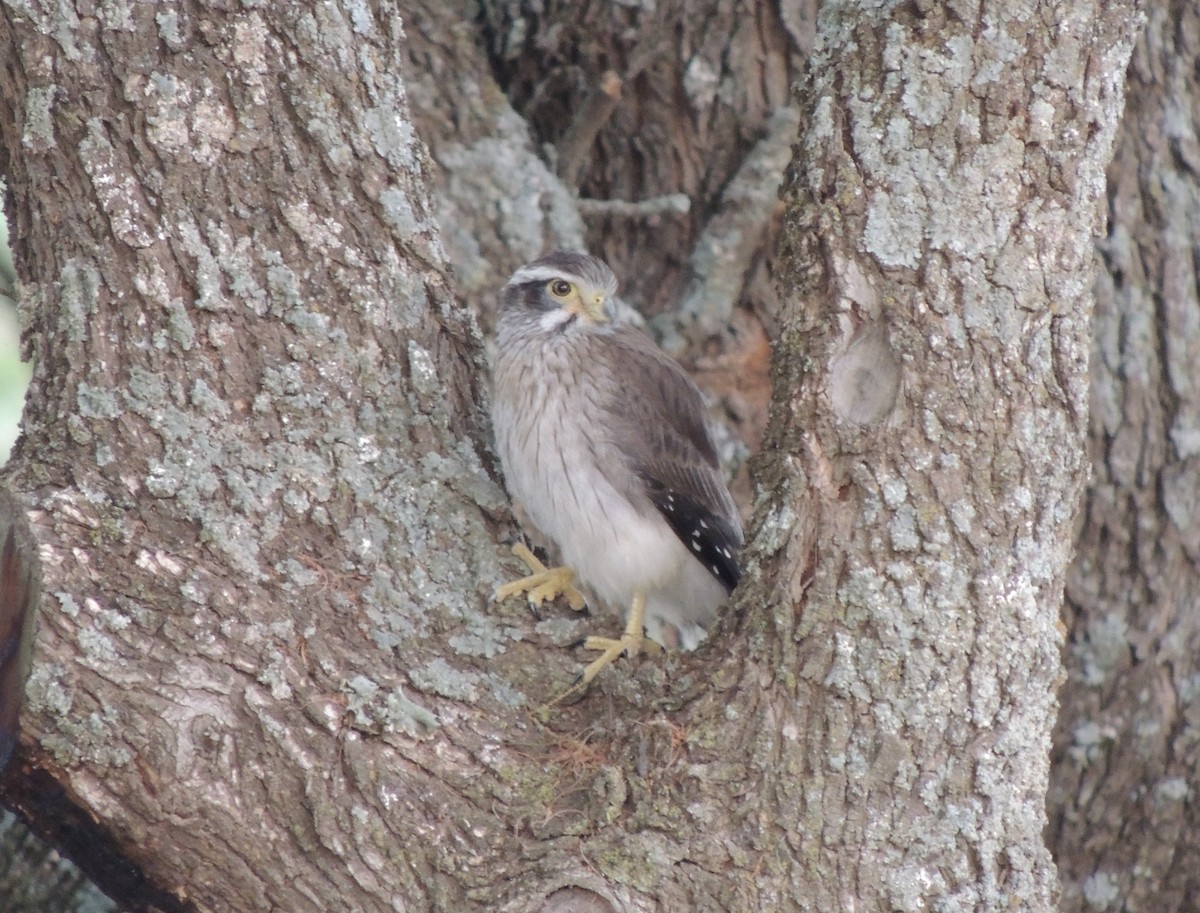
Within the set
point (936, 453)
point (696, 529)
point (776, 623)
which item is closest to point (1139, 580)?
point (696, 529)

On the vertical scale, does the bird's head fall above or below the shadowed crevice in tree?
above

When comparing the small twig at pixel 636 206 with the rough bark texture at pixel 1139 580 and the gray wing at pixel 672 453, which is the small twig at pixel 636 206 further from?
the rough bark texture at pixel 1139 580

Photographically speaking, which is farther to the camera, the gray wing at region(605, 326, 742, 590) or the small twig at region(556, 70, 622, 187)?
the small twig at region(556, 70, 622, 187)

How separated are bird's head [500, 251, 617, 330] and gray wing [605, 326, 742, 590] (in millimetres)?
118

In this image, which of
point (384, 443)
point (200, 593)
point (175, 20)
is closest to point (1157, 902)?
point (384, 443)

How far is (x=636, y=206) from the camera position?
18.5 feet

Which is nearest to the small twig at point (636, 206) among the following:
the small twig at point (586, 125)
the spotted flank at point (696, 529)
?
the small twig at point (586, 125)

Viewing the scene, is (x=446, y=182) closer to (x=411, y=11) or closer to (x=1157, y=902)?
(x=411, y=11)

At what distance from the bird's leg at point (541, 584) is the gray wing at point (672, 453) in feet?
1.55

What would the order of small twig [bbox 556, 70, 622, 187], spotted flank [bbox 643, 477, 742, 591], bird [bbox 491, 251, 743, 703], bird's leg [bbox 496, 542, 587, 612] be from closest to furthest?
1. bird's leg [bbox 496, 542, 587, 612]
2. bird [bbox 491, 251, 743, 703]
3. spotted flank [bbox 643, 477, 742, 591]
4. small twig [bbox 556, 70, 622, 187]

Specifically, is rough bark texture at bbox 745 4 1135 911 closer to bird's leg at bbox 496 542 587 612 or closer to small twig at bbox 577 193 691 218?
bird's leg at bbox 496 542 587 612

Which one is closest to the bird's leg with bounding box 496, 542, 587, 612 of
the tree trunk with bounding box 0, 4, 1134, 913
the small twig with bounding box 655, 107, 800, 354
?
the tree trunk with bounding box 0, 4, 1134, 913

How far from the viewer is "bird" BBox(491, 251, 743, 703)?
173 inches

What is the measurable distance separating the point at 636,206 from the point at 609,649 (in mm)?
2521
